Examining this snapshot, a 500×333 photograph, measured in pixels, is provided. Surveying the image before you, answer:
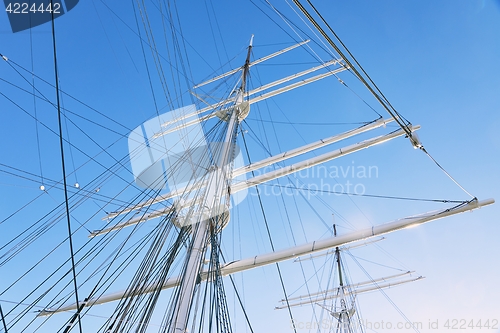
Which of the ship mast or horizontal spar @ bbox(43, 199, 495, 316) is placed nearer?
the ship mast

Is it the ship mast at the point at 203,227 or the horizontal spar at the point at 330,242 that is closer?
the ship mast at the point at 203,227

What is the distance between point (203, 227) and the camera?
198 inches

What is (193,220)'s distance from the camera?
5250 mm

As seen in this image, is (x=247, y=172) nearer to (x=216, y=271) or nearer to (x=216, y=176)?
(x=216, y=176)

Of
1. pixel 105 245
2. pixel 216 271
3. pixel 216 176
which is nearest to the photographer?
pixel 216 271

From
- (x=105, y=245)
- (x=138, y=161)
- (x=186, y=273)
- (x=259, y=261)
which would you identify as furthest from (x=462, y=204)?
(x=138, y=161)

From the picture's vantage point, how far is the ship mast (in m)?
3.78

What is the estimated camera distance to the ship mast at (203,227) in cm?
378

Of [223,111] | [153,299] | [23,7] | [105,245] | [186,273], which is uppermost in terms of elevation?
[223,111]

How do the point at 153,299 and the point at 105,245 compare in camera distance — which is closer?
the point at 153,299

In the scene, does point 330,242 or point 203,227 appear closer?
point 203,227

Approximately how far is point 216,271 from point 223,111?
4.68 m

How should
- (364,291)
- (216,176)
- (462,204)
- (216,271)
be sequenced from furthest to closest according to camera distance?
1. (364,291)
2. (462,204)
3. (216,176)
4. (216,271)

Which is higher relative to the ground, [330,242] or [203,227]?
[330,242]
